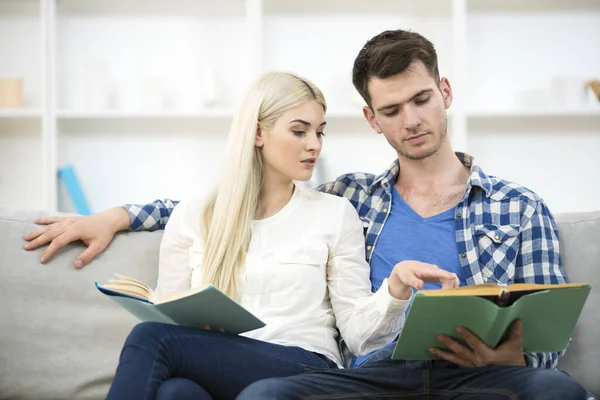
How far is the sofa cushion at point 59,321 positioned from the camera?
1900 millimetres

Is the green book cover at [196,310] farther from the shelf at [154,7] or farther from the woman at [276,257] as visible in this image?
the shelf at [154,7]

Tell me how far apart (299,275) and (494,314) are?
56 centimetres

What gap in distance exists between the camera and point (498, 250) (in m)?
1.89

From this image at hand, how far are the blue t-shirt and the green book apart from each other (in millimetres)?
401

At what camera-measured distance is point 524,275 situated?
1.85m

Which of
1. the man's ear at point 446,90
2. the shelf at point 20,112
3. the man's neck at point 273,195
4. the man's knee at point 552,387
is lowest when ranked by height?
the man's knee at point 552,387

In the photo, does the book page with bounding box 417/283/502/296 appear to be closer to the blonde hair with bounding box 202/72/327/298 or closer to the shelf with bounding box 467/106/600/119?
the blonde hair with bounding box 202/72/327/298

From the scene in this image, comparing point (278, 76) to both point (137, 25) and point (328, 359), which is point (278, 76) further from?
point (137, 25)

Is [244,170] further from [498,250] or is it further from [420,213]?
[498,250]

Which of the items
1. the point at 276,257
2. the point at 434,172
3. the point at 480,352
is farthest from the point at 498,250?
the point at 276,257

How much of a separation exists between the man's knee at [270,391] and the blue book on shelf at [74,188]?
216cm

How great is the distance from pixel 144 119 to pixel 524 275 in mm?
2251

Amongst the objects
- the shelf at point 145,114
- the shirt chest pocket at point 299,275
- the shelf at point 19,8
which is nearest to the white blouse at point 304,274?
the shirt chest pocket at point 299,275

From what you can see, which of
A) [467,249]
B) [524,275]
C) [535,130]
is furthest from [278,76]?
[535,130]
